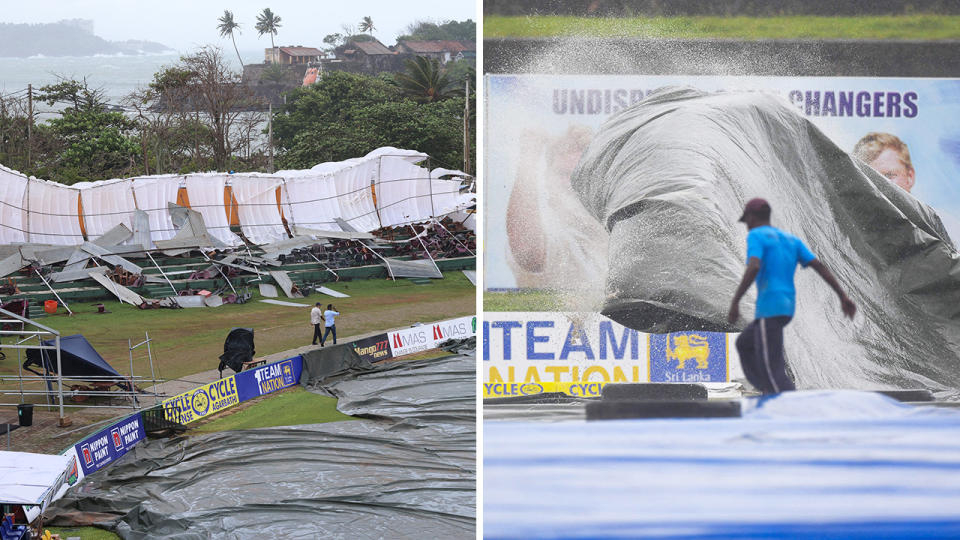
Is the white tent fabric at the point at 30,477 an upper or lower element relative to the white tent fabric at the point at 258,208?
lower

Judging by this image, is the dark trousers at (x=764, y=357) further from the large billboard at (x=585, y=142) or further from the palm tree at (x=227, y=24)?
the palm tree at (x=227, y=24)

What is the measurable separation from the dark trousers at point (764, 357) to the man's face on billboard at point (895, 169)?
864 mm

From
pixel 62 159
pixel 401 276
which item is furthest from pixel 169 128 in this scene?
pixel 401 276

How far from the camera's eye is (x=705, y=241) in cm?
407

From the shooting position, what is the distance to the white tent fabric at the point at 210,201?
33625 mm

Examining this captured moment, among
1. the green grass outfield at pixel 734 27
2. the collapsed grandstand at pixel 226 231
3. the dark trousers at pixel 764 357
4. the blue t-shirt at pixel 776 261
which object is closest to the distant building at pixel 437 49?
the collapsed grandstand at pixel 226 231

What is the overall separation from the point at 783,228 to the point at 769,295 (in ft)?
1.04

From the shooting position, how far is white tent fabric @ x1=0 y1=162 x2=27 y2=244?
101 ft

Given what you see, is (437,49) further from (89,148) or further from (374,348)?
(374,348)

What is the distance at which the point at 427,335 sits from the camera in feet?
69.8

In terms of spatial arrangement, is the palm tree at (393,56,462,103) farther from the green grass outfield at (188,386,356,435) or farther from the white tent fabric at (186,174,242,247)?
the green grass outfield at (188,386,356,435)

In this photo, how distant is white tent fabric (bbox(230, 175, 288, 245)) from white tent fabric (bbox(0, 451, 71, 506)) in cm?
2379

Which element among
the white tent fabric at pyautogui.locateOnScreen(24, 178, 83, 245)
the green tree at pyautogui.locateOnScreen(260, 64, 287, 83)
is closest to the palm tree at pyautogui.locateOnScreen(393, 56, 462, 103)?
the white tent fabric at pyautogui.locateOnScreen(24, 178, 83, 245)

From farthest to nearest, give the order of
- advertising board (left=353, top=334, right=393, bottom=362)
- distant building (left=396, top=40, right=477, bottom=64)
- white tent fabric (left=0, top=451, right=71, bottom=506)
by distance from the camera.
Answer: distant building (left=396, top=40, right=477, bottom=64) < advertising board (left=353, top=334, right=393, bottom=362) < white tent fabric (left=0, top=451, right=71, bottom=506)
